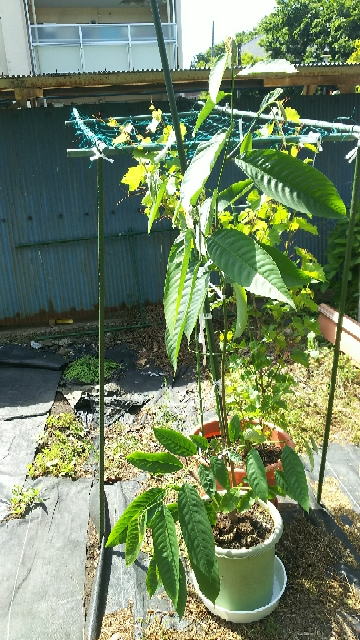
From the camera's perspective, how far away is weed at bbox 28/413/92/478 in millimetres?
3156

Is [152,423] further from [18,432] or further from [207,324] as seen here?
[207,324]

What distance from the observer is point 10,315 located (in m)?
5.41

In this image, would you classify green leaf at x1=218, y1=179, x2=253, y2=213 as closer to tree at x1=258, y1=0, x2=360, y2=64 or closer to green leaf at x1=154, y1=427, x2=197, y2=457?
green leaf at x1=154, y1=427, x2=197, y2=457

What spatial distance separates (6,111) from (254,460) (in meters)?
4.46

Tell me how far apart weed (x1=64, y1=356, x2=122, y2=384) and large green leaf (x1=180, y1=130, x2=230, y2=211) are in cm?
355

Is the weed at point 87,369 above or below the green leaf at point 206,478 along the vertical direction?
below

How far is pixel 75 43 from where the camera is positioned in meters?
11.0

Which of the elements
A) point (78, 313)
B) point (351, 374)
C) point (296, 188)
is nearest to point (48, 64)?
point (78, 313)

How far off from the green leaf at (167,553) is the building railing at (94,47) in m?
11.7

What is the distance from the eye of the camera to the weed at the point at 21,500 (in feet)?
9.13

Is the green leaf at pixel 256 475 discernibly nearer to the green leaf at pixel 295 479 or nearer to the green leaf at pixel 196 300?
the green leaf at pixel 295 479

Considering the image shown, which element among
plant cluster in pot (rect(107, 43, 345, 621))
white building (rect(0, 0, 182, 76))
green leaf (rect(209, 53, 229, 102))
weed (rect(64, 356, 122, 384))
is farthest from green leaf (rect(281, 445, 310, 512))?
white building (rect(0, 0, 182, 76))

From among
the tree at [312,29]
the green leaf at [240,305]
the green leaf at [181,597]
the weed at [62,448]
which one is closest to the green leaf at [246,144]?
the green leaf at [240,305]

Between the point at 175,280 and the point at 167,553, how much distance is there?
77 cm
